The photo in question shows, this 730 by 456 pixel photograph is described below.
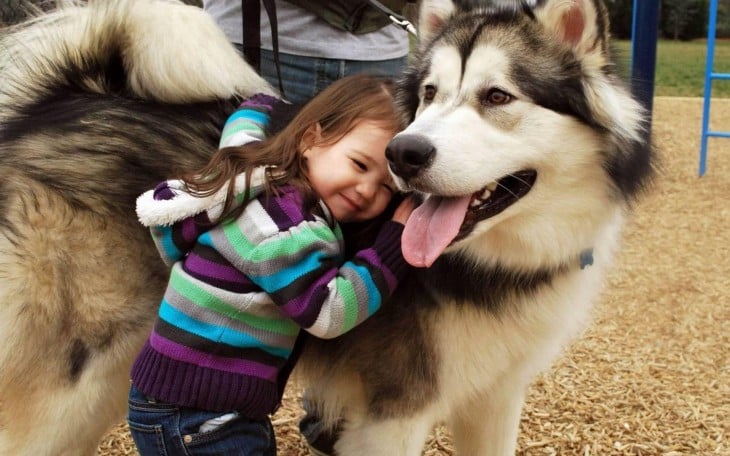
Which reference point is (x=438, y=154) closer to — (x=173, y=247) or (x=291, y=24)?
(x=173, y=247)

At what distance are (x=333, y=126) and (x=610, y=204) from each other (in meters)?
0.76

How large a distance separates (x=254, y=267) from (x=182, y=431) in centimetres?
49

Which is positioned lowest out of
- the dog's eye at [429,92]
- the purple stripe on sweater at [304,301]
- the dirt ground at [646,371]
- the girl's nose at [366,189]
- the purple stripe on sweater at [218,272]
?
the dirt ground at [646,371]

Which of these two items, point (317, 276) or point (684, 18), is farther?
point (684, 18)

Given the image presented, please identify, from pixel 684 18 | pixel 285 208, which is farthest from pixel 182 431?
pixel 684 18

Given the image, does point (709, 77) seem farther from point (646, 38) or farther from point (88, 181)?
point (88, 181)

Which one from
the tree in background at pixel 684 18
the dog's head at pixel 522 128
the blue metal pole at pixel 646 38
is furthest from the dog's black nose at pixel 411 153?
the tree in background at pixel 684 18

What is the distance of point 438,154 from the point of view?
1750mm

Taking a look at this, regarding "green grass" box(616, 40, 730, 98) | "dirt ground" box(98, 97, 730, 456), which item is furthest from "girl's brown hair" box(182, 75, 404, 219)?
"green grass" box(616, 40, 730, 98)

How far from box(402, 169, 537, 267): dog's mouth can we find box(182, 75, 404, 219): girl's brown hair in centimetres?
29

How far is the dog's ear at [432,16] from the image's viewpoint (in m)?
2.16

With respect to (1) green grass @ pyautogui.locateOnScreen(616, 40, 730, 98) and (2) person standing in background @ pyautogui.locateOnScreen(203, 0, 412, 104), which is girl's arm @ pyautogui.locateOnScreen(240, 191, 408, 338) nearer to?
(2) person standing in background @ pyautogui.locateOnScreen(203, 0, 412, 104)

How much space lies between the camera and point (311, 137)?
2.02 m

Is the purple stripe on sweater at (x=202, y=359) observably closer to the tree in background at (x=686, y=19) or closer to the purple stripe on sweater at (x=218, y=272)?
the purple stripe on sweater at (x=218, y=272)
